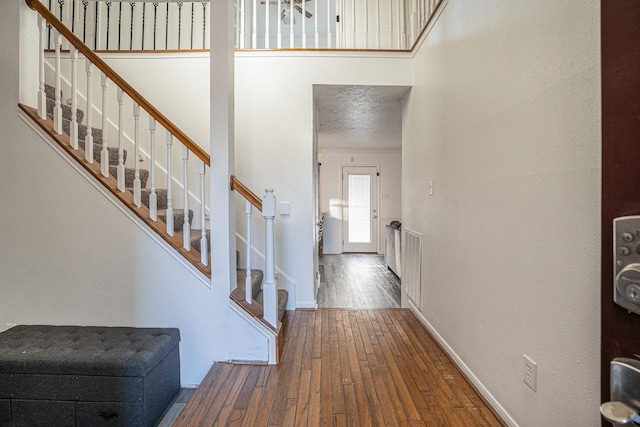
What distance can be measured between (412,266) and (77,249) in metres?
2.73

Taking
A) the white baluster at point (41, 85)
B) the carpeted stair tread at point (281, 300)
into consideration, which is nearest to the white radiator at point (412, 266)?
the carpeted stair tread at point (281, 300)

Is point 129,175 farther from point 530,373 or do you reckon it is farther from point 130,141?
point 530,373

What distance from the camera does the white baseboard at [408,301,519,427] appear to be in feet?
4.77

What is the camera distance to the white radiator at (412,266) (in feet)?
9.04

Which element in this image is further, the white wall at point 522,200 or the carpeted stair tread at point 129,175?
the carpeted stair tread at point 129,175

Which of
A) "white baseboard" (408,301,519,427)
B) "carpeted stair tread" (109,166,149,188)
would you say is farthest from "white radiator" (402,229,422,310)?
"carpeted stair tread" (109,166,149,188)

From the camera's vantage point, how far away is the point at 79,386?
65.0 inches

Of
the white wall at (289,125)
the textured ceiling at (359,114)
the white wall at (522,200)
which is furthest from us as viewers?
the textured ceiling at (359,114)

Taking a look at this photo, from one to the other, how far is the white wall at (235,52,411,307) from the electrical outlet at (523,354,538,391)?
6.45ft

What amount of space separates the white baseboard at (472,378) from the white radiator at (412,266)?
26cm

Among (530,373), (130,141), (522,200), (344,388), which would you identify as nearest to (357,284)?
(344,388)

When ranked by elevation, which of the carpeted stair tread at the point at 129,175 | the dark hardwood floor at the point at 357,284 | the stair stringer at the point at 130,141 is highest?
the stair stringer at the point at 130,141

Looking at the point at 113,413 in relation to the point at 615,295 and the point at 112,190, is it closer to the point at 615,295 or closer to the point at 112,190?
the point at 112,190

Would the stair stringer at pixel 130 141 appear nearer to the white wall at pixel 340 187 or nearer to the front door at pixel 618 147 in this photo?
the front door at pixel 618 147
